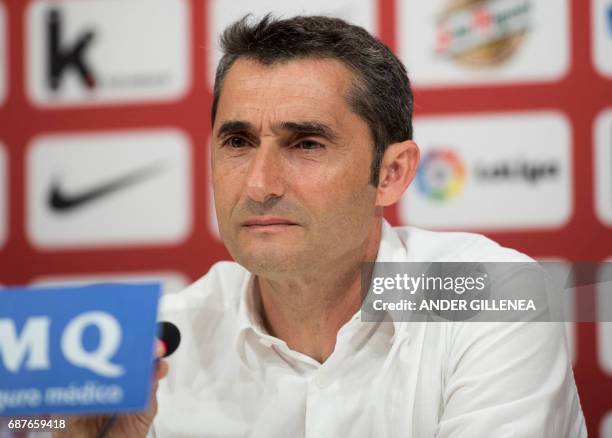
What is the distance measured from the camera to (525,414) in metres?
1.39

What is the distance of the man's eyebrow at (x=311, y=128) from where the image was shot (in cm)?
157

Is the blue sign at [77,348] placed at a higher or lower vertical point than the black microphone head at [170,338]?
higher

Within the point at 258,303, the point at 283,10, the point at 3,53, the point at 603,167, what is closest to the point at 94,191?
the point at 3,53

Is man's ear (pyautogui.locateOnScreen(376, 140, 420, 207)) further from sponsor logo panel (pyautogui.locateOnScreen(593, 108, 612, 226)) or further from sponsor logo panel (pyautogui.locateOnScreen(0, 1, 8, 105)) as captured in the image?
sponsor logo panel (pyautogui.locateOnScreen(0, 1, 8, 105))

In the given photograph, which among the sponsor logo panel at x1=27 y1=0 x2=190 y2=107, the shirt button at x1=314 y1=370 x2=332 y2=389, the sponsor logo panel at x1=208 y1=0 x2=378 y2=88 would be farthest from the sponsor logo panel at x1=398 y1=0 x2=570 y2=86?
the shirt button at x1=314 y1=370 x2=332 y2=389

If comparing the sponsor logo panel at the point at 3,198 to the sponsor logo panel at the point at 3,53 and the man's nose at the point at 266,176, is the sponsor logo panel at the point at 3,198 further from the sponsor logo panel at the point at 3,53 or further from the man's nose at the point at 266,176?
the man's nose at the point at 266,176

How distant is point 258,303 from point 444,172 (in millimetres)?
869

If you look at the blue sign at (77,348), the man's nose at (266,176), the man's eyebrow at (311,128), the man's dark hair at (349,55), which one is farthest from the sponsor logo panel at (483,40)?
the blue sign at (77,348)

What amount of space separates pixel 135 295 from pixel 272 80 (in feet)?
2.35

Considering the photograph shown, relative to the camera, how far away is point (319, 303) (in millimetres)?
1757

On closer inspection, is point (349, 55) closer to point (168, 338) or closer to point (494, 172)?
point (168, 338)

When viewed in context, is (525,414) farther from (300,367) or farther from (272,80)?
(272,80)

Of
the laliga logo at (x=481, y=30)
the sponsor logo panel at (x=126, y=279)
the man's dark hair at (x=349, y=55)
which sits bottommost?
the sponsor logo panel at (x=126, y=279)

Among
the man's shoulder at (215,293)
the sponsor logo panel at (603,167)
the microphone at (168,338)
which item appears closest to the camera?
the microphone at (168,338)
